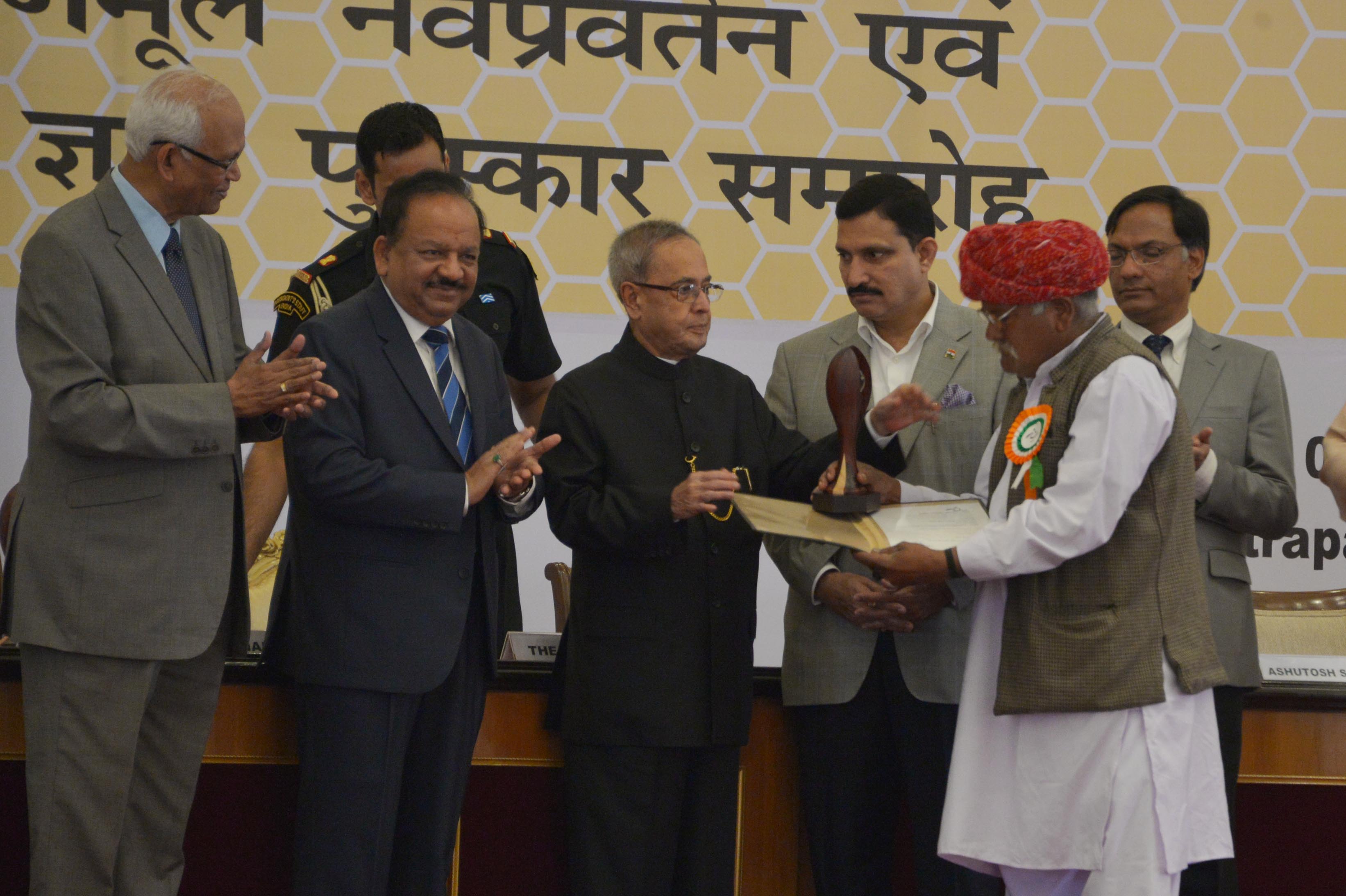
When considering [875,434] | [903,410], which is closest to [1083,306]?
[903,410]

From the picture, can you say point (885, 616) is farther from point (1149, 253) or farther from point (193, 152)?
point (193, 152)

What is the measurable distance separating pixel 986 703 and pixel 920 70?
11.3 ft

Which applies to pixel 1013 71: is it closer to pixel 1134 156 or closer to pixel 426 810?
pixel 1134 156

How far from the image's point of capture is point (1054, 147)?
523 centimetres

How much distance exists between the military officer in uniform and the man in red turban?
1.35 metres

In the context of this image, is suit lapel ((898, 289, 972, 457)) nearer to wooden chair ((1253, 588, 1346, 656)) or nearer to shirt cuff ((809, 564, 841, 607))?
shirt cuff ((809, 564, 841, 607))

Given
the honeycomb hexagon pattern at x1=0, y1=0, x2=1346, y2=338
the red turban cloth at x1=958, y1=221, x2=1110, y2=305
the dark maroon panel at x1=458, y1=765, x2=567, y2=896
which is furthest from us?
the honeycomb hexagon pattern at x1=0, y1=0, x2=1346, y2=338

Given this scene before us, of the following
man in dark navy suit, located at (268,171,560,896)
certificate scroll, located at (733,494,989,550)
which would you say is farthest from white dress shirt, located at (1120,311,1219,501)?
man in dark navy suit, located at (268,171,560,896)

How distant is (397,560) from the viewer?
248 centimetres

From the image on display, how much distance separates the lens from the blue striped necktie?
260 cm

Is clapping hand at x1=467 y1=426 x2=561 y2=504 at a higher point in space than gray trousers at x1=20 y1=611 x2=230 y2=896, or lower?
higher

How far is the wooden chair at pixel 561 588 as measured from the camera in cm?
370

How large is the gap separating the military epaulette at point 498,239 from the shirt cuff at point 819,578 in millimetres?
1237

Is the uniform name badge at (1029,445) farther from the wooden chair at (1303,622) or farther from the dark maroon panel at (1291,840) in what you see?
the wooden chair at (1303,622)
